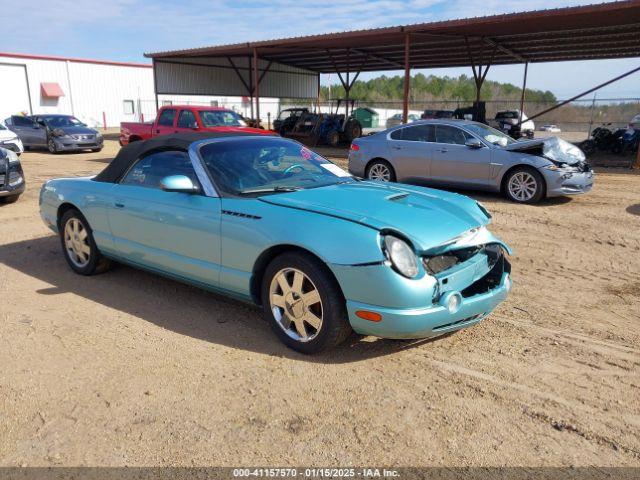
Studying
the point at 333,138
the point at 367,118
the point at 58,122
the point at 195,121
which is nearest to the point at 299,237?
the point at 195,121

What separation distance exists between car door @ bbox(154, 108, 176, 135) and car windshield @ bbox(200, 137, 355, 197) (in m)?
9.83

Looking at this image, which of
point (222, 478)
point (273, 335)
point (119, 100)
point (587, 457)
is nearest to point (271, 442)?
point (222, 478)

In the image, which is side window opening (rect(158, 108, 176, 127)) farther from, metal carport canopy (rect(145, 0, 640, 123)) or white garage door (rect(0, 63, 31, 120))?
white garage door (rect(0, 63, 31, 120))

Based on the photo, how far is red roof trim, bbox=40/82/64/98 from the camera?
116ft

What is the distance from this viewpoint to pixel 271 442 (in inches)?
104

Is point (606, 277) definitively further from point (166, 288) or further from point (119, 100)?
point (119, 100)

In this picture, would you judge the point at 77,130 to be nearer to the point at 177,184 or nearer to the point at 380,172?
the point at 380,172

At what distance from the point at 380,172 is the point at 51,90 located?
33.2m

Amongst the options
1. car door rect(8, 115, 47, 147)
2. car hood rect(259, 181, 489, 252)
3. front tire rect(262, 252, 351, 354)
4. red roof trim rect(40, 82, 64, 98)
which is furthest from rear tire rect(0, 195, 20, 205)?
red roof trim rect(40, 82, 64, 98)

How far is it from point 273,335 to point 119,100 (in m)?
41.6

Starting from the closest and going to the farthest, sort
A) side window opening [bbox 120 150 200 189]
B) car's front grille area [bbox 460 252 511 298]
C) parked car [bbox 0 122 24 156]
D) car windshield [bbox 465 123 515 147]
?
car's front grille area [bbox 460 252 511 298] → side window opening [bbox 120 150 200 189] → car windshield [bbox 465 123 515 147] → parked car [bbox 0 122 24 156]

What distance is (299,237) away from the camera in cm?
333

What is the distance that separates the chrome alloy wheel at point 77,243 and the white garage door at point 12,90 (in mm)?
34572

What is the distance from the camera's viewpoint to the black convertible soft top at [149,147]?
439 centimetres
